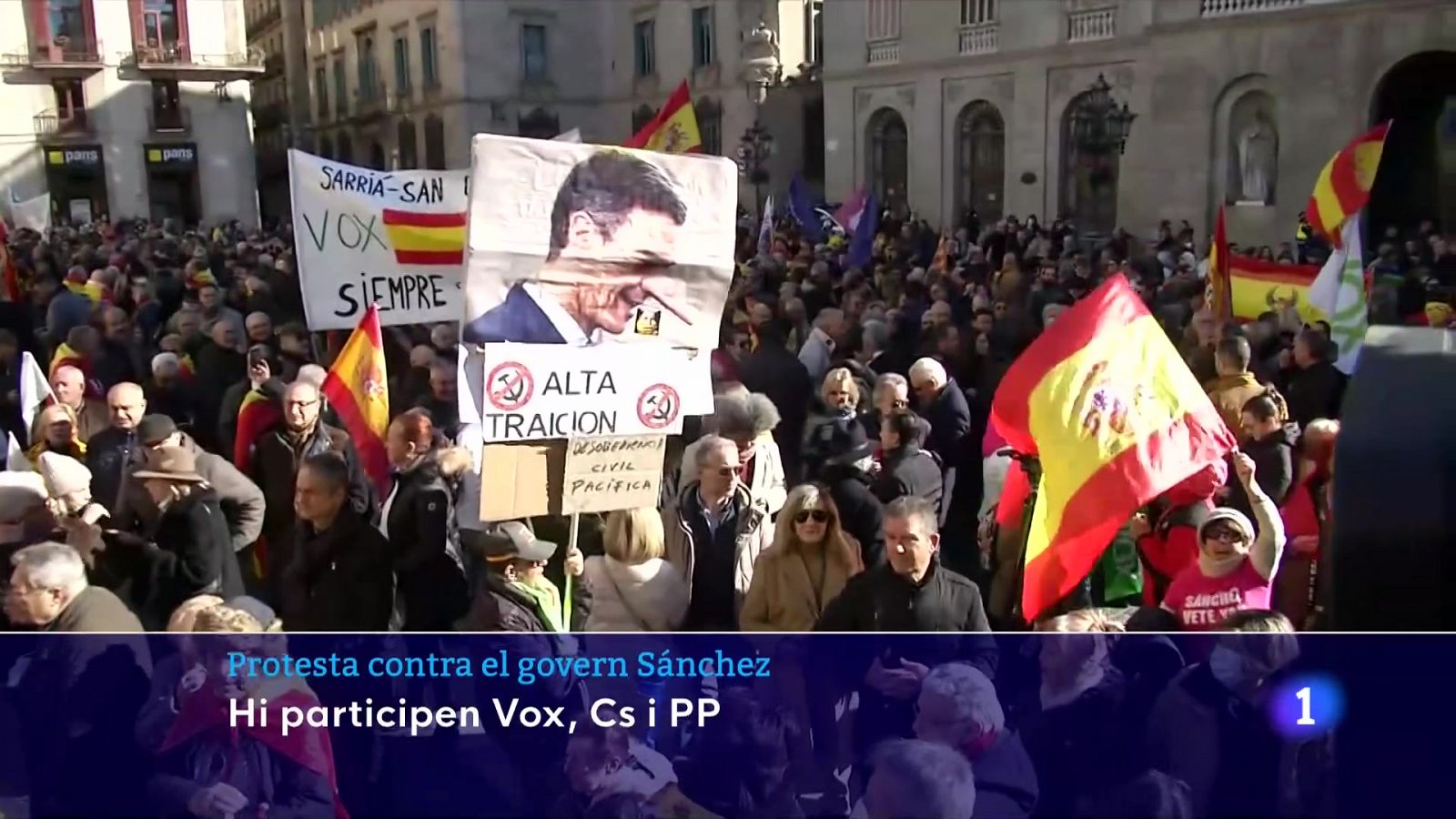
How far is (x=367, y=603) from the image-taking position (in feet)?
13.9

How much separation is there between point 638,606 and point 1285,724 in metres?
1.95

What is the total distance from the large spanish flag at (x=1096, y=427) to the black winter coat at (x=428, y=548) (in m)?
1.92

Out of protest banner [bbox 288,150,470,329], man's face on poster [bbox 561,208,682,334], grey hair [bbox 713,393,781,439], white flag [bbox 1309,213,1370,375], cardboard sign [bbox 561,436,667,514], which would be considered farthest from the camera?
white flag [bbox 1309,213,1370,375]

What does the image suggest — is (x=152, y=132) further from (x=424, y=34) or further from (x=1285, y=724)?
(x=1285, y=724)

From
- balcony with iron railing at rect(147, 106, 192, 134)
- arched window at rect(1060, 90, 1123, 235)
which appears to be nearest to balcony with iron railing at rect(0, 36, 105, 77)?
balcony with iron railing at rect(147, 106, 192, 134)

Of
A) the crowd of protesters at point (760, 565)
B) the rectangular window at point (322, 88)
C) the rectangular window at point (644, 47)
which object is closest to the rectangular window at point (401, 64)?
the rectangular window at point (644, 47)

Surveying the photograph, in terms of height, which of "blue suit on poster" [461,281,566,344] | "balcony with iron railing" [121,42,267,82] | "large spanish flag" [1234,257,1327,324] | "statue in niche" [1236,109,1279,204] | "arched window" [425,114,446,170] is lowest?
"large spanish flag" [1234,257,1327,324]

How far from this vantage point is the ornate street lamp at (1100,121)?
68.1 ft

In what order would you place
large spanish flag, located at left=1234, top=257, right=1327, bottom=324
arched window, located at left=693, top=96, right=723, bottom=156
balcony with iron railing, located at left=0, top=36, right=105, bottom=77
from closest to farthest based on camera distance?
large spanish flag, located at left=1234, top=257, right=1327, bottom=324 < arched window, located at left=693, top=96, right=723, bottom=156 < balcony with iron railing, located at left=0, top=36, right=105, bottom=77

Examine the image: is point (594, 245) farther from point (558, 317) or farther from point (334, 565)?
point (334, 565)

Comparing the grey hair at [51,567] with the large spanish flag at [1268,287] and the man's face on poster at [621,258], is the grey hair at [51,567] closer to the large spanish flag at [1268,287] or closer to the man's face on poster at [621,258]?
the man's face on poster at [621,258]

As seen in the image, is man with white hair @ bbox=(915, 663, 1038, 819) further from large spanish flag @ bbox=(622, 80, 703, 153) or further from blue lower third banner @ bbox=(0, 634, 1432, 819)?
large spanish flag @ bbox=(622, 80, 703, 153)

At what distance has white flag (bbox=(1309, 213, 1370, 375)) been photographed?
25.2 ft

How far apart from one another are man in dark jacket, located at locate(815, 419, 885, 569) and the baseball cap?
40.9 inches
